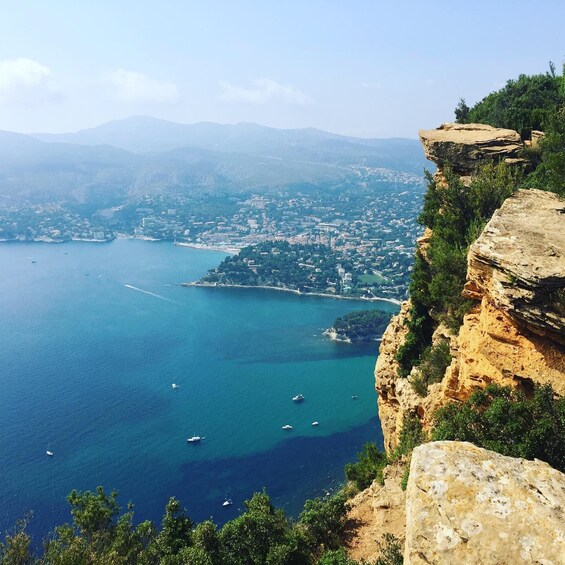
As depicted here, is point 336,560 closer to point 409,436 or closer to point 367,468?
point 409,436

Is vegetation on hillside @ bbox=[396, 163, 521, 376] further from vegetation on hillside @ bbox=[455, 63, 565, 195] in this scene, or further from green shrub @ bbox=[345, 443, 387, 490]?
green shrub @ bbox=[345, 443, 387, 490]

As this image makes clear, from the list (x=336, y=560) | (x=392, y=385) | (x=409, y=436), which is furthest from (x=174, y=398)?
(x=336, y=560)

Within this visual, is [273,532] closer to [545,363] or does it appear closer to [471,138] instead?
[545,363]

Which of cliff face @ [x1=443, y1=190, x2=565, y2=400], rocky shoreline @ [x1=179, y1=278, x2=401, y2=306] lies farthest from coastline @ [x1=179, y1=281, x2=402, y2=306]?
cliff face @ [x1=443, y1=190, x2=565, y2=400]

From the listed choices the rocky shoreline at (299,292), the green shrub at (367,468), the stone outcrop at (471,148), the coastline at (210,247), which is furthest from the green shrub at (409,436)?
the coastline at (210,247)

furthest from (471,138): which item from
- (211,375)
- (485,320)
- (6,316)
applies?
(6,316)
